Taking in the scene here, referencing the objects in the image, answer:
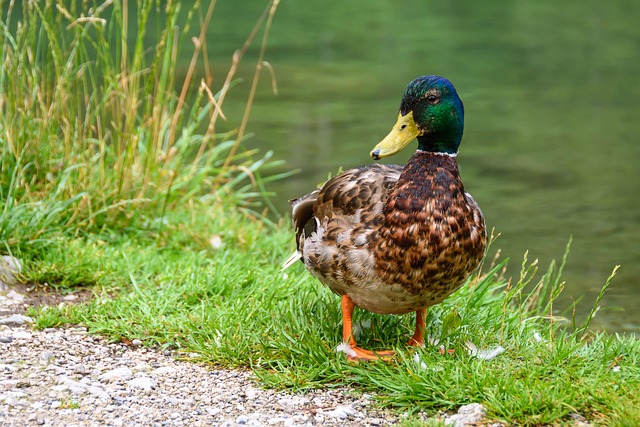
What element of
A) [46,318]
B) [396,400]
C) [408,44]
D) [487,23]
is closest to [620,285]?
[396,400]

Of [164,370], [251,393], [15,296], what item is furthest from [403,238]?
[15,296]

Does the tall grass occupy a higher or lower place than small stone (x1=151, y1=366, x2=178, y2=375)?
higher

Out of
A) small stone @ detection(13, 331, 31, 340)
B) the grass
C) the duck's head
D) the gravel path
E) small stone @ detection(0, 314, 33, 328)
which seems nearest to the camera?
the gravel path

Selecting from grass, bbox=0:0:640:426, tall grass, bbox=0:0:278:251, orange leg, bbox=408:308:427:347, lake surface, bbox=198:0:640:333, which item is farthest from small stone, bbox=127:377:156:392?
lake surface, bbox=198:0:640:333

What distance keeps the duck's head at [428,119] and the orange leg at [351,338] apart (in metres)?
0.61

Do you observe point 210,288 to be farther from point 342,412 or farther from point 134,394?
point 342,412

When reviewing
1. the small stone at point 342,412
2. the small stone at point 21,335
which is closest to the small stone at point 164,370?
the small stone at point 21,335

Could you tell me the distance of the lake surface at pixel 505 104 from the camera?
6.93 m

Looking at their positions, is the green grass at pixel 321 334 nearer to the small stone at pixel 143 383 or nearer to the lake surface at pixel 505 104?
the small stone at pixel 143 383

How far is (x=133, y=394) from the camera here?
3531mm

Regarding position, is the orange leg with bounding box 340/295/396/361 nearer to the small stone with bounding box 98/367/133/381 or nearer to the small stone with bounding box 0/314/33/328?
the small stone with bounding box 98/367/133/381

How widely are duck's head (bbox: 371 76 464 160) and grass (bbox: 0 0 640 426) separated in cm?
68

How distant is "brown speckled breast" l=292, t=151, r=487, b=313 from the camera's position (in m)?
3.48

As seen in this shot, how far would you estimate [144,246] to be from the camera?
5230mm
